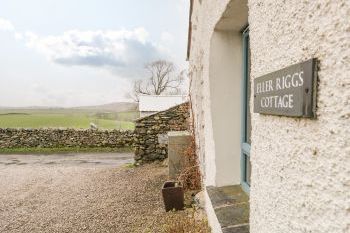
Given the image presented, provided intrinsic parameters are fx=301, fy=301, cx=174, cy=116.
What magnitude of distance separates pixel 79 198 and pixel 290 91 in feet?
21.8

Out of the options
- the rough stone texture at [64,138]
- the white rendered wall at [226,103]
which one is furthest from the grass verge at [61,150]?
the white rendered wall at [226,103]

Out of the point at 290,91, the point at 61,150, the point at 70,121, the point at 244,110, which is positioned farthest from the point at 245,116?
the point at 70,121

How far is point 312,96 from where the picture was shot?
104cm

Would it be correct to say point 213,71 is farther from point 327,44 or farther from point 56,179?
point 56,179

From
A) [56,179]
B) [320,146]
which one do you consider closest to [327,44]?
[320,146]

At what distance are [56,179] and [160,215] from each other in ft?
17.3

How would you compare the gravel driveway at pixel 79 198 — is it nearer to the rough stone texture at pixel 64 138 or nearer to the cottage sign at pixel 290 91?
the cottage sign at pixel 290 91

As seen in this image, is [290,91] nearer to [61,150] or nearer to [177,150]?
[177,150]

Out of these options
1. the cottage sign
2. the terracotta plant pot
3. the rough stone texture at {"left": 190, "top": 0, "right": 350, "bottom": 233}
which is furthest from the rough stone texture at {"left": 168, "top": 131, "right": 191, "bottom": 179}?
the cottage sign

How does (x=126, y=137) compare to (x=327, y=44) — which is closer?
(x=327, y=44)

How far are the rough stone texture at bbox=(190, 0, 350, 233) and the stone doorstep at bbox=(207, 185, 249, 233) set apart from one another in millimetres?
714

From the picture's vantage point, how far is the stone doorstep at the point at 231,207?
2.36 m

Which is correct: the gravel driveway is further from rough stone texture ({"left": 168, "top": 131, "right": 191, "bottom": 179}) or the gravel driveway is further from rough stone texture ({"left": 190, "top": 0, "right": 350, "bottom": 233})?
rough stone texture ({"left": 190, "top": 0, "right": 350, "bottom": 233})

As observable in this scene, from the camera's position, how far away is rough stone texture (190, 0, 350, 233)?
2.97 feet
